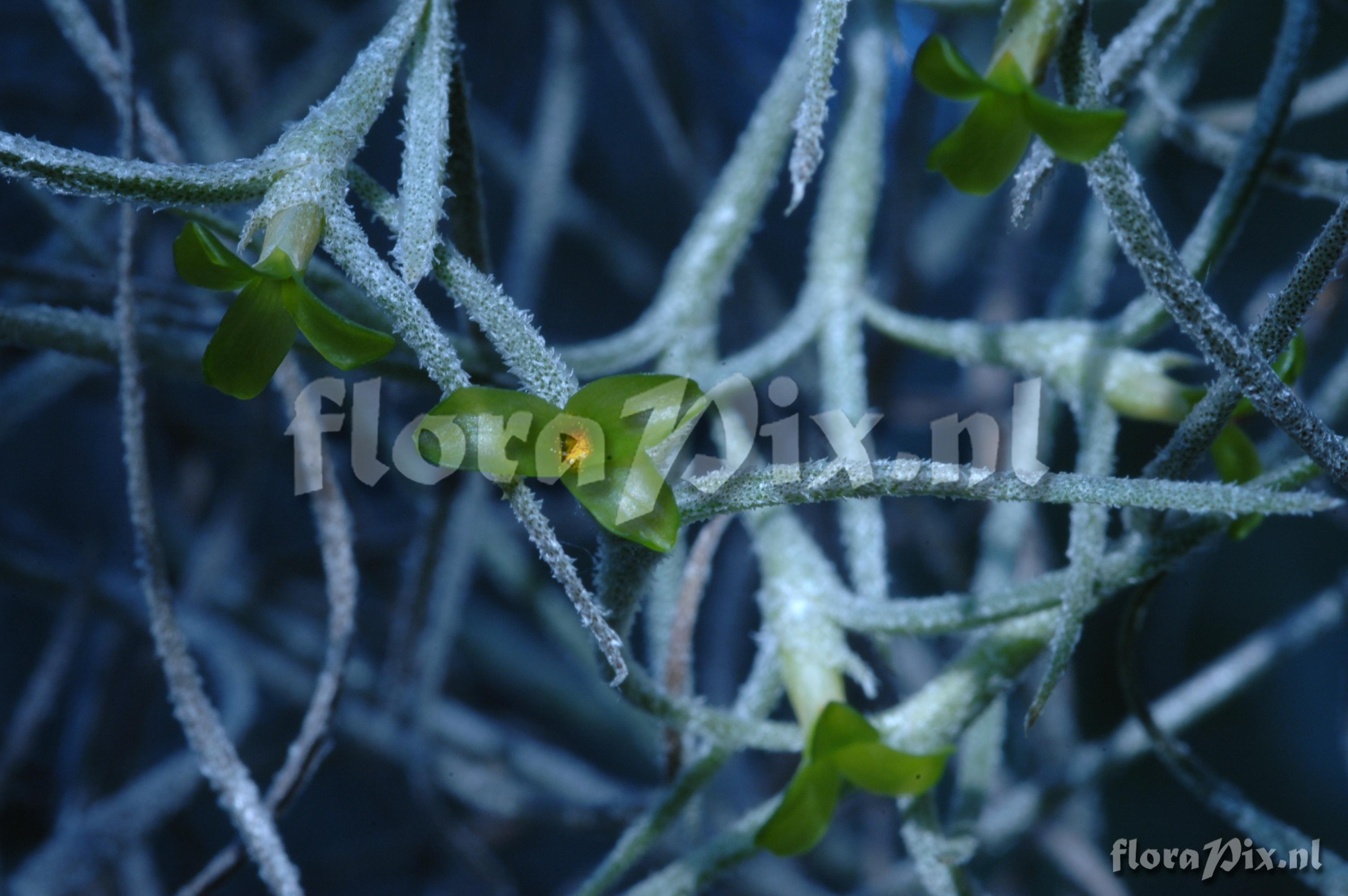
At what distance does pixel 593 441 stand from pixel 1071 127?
0.18 meters

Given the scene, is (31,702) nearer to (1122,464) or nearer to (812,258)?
(812,258)

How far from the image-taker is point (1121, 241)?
36 centimetres

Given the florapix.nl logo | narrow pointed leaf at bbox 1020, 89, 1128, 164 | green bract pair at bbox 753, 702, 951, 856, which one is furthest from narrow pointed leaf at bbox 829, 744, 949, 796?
narrow pointed leaf at bbox 1020, 89, 1128, 164

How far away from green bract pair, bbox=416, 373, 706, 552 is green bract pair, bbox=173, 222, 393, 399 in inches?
1.5

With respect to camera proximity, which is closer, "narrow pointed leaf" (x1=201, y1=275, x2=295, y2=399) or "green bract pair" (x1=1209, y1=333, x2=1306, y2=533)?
"narrow pointed leaf" (x1=201, y1=275, x2=295, y2=399)

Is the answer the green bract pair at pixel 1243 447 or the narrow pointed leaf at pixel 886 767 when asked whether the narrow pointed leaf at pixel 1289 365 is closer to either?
the green bract pair at pixel 1243 447

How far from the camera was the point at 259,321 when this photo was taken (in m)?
0.34

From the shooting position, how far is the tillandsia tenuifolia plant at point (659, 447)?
347mm

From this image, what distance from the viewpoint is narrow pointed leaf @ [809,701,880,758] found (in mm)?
389

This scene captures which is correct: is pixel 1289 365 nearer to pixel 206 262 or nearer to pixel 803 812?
pixel 803 812

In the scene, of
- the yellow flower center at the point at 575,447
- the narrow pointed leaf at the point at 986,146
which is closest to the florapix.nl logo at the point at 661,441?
the yellow flower center at the point at 575,447

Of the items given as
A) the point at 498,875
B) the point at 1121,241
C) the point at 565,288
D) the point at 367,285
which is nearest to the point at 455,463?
the point at 367,285

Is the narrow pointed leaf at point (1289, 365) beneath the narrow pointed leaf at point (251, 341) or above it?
above

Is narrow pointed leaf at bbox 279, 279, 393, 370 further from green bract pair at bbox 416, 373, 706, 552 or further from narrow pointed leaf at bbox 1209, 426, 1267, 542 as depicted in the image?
narrow pointed leaf at bbox 1209, 426, 1267, 542
